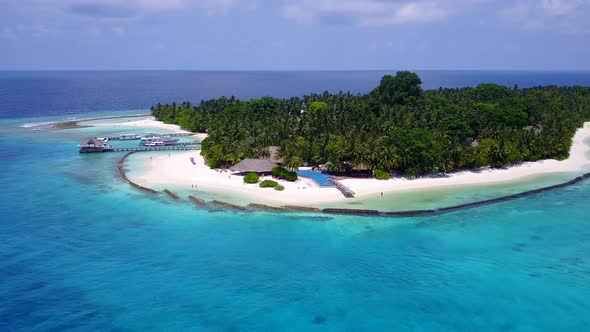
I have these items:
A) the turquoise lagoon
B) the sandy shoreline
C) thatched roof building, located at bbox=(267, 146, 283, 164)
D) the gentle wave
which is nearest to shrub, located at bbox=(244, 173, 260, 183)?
the sandy shoreline

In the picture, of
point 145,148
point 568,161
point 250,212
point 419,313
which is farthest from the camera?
point 145,148

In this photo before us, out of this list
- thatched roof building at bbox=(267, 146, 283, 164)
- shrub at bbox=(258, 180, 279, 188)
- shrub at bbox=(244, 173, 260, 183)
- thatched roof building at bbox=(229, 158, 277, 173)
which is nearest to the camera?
shrub at bbox=(258, 180, 279, 188)

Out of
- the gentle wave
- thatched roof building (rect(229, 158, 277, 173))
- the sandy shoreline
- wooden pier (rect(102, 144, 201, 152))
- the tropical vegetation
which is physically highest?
the tropical vegetation

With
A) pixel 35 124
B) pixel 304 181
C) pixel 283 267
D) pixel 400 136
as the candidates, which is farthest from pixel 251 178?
pixel 35 124

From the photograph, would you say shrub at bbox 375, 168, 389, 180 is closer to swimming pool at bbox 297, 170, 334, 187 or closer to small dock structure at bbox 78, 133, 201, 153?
swimming pool at bbox 297, 170, 334, 187

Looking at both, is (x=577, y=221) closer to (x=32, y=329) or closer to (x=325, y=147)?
(x=325, y=147)

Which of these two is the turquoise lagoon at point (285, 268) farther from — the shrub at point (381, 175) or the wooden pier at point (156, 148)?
the wooden pier at point (156, 148)

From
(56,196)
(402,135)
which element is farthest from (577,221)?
(56,196)
